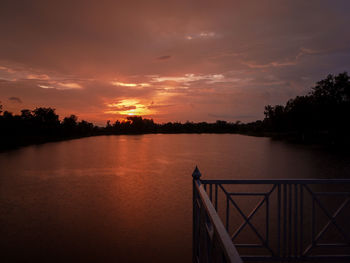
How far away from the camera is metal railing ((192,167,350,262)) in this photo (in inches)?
98.0

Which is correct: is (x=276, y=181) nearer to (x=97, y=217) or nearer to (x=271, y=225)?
(x=271, y=225)

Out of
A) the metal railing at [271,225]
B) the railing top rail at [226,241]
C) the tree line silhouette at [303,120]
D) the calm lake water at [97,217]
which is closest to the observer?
the railing top rail at [226,241]

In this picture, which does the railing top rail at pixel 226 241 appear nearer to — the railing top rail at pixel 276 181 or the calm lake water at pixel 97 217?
the railing top rail at pixel 276 181

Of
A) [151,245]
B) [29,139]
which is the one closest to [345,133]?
[151,245]

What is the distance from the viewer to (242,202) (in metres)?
9.15

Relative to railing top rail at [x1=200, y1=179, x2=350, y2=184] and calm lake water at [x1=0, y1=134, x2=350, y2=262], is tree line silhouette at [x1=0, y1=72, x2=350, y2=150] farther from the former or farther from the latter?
railing top rail at [x1=200, y1=179, x2=350, y2=184]

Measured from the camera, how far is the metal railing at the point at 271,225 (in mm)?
2490

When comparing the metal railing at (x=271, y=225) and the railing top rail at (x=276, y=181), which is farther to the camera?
the railing top rail at (x=276, y=181)

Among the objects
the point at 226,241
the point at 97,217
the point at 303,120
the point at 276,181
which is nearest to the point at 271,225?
the point at 276,181

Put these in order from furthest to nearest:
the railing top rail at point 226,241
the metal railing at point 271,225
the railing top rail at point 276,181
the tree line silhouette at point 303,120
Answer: the tree line silhouette at point 303,120, the railing top rail at point 276,181, the metal railing at point 271,225, the railing top rail at point 226,241

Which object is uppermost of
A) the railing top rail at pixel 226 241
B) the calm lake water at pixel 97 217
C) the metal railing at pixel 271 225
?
the railing top rail at pixel 226 241

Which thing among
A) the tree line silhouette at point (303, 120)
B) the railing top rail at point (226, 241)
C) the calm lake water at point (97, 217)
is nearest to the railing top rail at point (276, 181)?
the railing top rail at point (226, 241)

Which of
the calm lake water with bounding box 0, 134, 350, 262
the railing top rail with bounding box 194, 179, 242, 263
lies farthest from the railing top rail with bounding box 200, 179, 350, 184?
the calm lake water with bounding box 0, 134, 350, 262

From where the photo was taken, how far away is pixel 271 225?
687 centimetres
